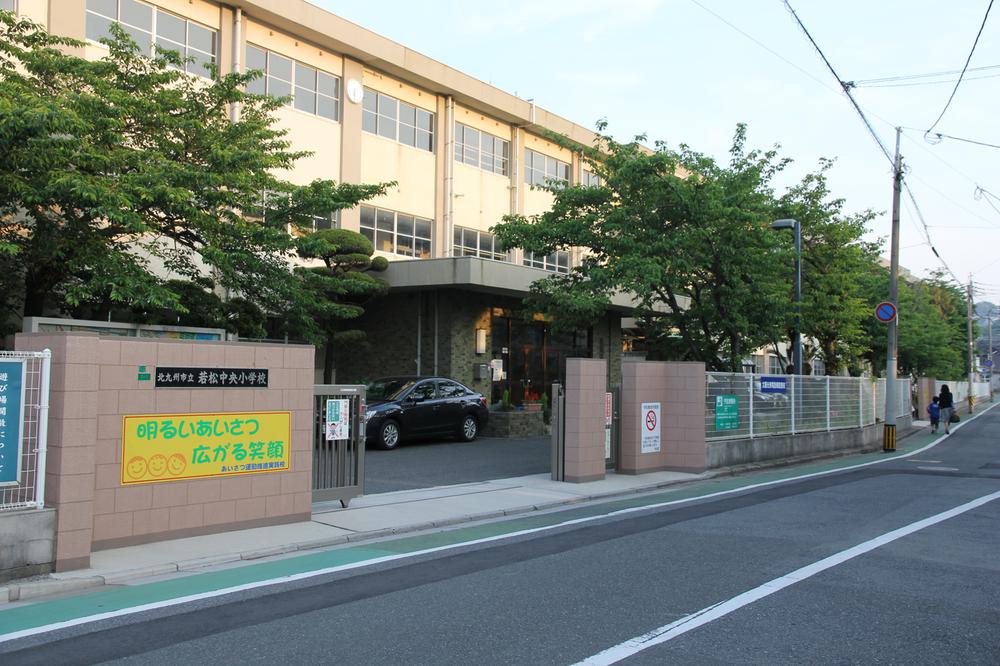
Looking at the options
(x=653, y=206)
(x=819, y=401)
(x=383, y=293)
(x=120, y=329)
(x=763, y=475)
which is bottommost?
(x=763, y=475)

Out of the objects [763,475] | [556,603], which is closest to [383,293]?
[763,475]

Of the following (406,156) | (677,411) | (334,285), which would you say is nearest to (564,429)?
(677,411)

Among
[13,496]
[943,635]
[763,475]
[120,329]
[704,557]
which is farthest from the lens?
[763,475]

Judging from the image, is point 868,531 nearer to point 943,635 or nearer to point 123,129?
point 943,635

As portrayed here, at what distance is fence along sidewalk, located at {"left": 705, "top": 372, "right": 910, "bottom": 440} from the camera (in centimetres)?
1738

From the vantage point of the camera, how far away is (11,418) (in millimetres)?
7289

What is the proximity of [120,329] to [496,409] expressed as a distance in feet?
36.7

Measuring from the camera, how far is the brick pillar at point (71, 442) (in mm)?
7445

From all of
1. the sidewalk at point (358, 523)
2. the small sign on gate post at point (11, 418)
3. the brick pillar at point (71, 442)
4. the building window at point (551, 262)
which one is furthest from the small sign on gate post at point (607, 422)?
the building window at point (551, 262)

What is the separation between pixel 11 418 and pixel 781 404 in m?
17.4

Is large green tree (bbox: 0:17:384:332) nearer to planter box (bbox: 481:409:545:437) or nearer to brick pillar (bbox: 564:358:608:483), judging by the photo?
brick pillar (bbox: 564:358:608:483)

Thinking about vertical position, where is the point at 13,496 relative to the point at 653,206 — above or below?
below

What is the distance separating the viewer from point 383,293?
74.6 feet

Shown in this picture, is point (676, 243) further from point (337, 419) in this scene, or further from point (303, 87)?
point (303, 87)
